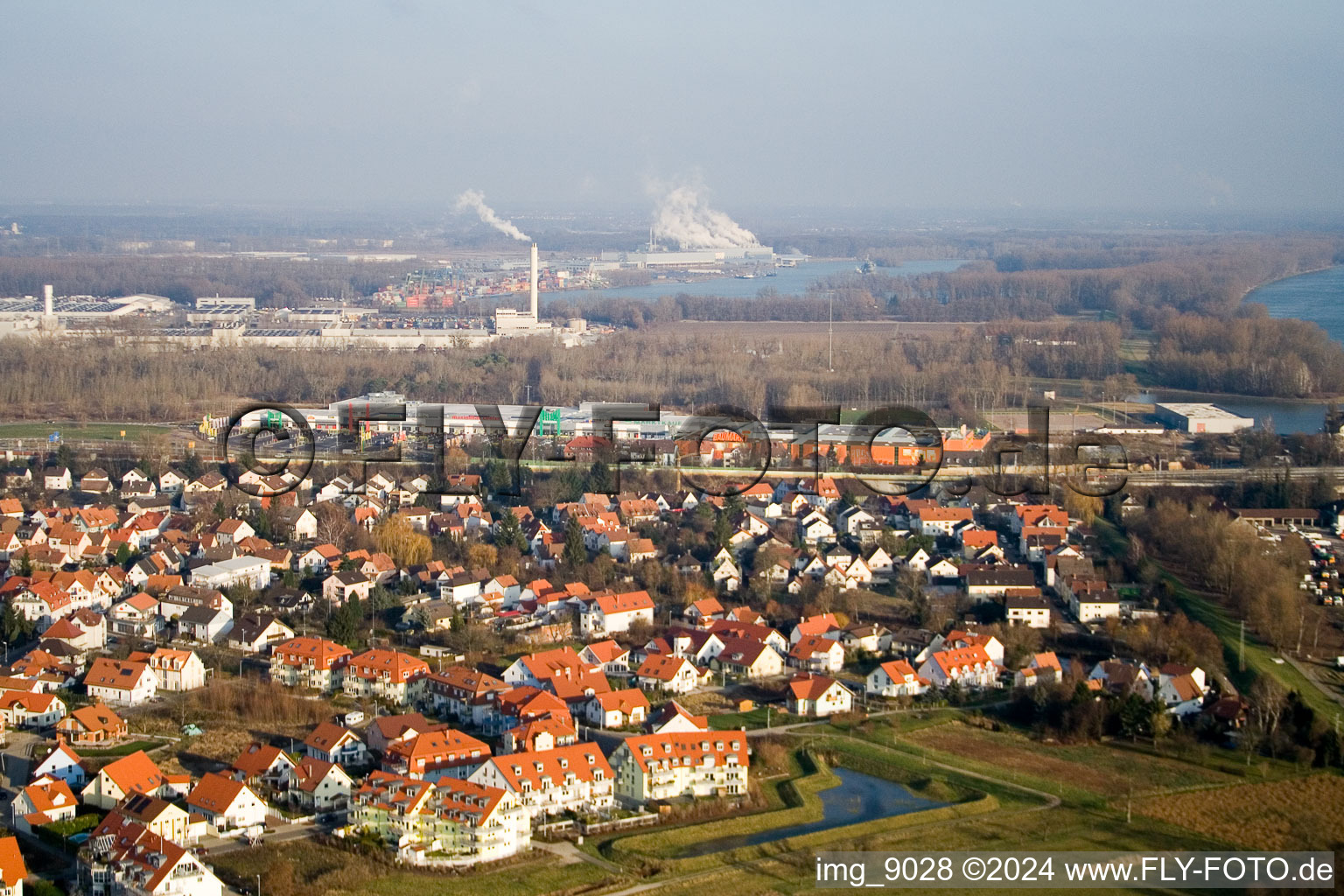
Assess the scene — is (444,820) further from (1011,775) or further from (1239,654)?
(1239,654)

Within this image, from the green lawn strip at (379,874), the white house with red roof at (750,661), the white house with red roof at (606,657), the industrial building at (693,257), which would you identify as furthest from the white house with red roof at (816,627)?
the industrial building at (693,257)

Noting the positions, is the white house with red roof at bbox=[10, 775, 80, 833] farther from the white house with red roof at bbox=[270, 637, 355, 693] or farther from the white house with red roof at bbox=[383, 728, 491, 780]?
the white house with red roof at bbox=[270, 637, 355, 693]

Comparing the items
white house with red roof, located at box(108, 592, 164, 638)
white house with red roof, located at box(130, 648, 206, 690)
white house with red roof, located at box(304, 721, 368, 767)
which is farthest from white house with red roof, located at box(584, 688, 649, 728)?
white house with red roof, located at box(108, 592, 164, 638)

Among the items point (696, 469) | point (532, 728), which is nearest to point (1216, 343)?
point (696, 469)

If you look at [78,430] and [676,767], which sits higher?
[78,430]

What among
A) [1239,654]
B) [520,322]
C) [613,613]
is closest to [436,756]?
[613,613]

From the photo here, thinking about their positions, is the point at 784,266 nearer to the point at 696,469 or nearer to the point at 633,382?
the point at 633,382
